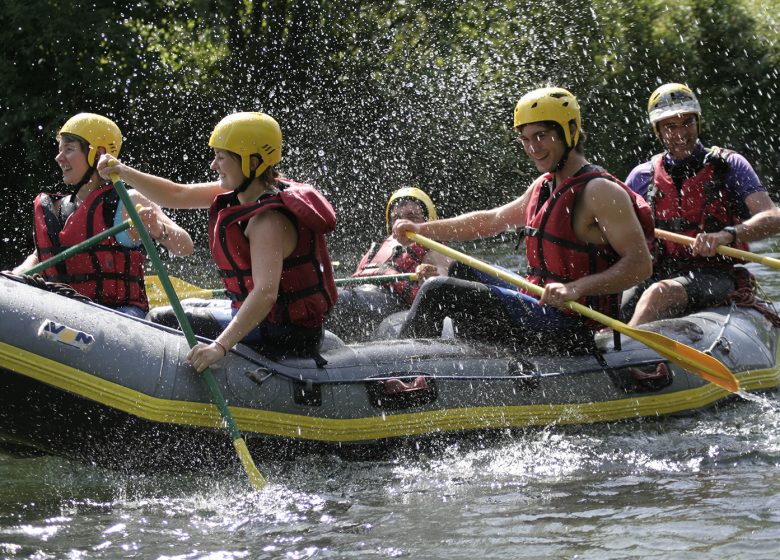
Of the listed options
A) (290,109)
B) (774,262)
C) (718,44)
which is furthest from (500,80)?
(774,262)

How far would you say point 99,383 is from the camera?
15.9 ft

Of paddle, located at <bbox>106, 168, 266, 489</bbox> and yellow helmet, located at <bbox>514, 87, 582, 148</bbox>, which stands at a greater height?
yellow helmet, located at <bbox>514, 87, 582, 148</bbox>

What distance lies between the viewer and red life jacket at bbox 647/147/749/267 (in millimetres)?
6730

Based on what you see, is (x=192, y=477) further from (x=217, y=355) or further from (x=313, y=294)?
(x=313, y=294)

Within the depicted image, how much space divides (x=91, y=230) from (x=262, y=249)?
121cm

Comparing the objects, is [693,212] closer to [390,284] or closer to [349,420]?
[390,284]

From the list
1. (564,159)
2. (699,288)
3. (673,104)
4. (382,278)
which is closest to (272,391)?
(564,159)

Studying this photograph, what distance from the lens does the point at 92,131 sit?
18.9ft

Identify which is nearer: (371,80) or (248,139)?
(248,139)

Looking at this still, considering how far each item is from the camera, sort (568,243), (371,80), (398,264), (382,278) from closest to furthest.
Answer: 1. (568,243)
2. (382,278)
3. (398,264)
4. (371,80)

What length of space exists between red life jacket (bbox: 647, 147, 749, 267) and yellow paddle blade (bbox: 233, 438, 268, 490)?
3.13 meters

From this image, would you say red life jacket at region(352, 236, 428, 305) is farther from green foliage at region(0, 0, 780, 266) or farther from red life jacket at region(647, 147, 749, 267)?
green foliage at region(0, 0, 780, 266)

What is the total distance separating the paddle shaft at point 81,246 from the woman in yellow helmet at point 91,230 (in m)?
0.25

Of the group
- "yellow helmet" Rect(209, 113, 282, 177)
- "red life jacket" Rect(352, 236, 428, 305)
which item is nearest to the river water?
"yellow helmet" Rect(209, 113, 282, 177)
